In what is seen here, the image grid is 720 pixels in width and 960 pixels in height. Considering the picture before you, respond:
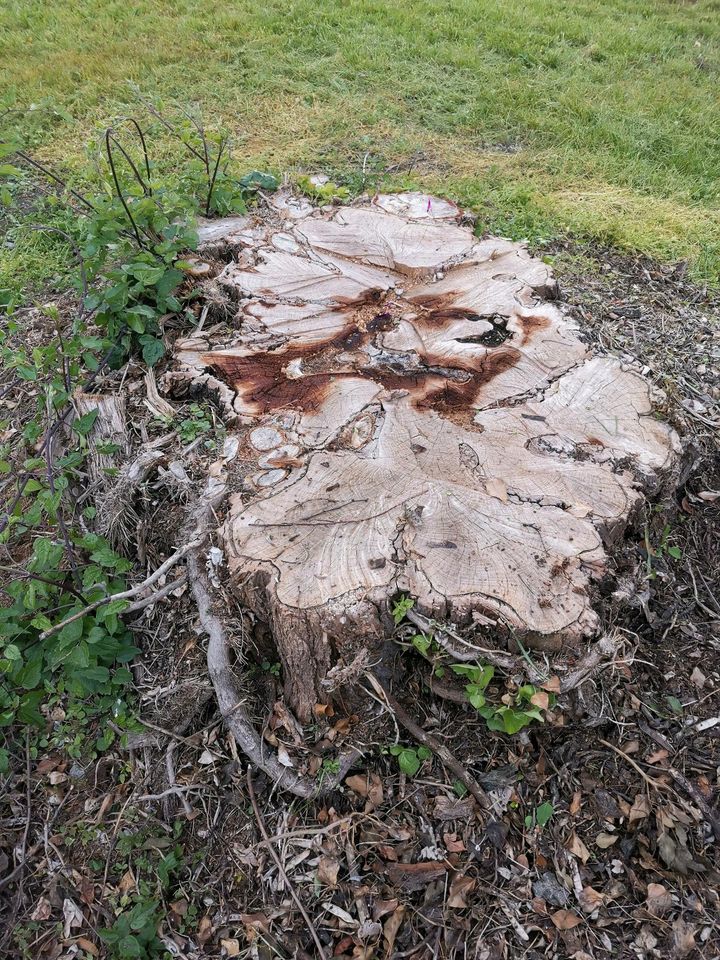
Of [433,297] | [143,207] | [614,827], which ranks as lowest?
[614,827]

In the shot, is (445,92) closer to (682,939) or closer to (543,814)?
(543,814)

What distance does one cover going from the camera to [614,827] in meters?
1.77

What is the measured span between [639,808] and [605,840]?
0.13 m

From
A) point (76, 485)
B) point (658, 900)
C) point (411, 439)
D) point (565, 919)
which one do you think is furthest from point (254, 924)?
point (76, 485)

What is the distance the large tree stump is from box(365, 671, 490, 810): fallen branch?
0.60 ft

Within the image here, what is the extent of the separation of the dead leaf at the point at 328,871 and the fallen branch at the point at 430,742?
0.38 m

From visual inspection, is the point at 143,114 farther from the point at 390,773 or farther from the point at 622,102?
the point at 390,773

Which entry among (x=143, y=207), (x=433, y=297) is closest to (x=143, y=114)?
(x=143, y=207)

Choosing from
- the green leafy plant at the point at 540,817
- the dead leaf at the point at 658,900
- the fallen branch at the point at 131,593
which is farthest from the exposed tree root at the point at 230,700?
the dead leaf at the point at 658,900

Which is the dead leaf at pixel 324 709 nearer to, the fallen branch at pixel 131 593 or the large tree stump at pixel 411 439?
the large tree stump at pixel 411 439

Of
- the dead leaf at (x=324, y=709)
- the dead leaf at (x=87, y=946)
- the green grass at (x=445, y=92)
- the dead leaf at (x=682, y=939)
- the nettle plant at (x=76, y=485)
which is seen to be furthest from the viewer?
the green grass at (x=445, y=92)

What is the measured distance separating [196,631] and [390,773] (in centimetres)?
73

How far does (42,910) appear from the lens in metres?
1.78

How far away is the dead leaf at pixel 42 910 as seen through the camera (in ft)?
5.82
